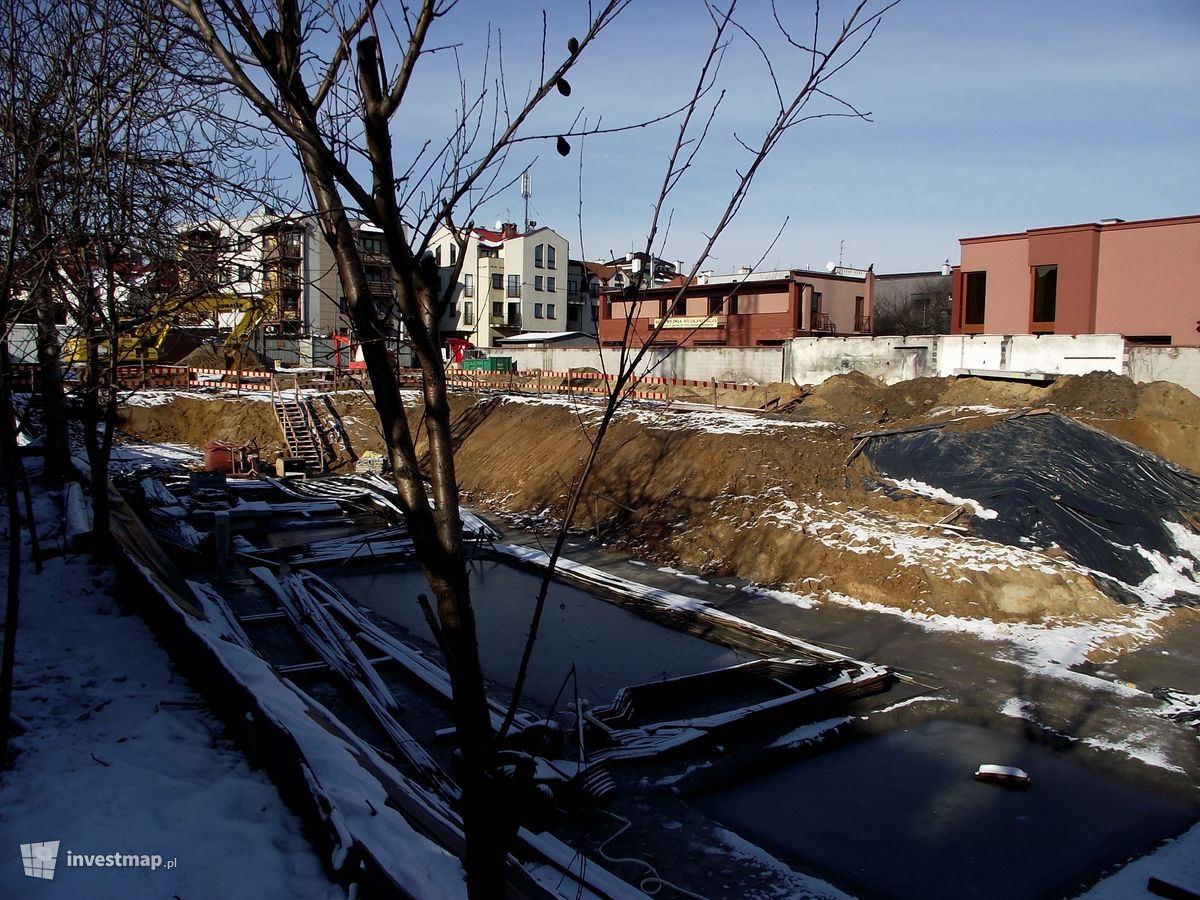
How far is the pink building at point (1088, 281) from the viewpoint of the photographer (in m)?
29.3

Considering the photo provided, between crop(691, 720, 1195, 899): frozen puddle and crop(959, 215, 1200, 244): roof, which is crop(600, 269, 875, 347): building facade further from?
crop(691, 720, 1195, 899): frozen puddle

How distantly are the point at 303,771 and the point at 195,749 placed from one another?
1.35 meters

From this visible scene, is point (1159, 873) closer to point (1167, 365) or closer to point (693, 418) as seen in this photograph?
point (693, 418)

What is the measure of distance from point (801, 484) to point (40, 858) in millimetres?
13890

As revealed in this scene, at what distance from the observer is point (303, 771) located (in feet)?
14.9

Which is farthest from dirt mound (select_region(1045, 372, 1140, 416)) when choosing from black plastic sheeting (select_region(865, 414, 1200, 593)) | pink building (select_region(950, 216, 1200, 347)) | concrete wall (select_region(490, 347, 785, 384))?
concrete wall (select_region(490, 347, 785, 384))

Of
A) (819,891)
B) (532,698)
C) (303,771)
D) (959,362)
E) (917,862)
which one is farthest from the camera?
(959,362)

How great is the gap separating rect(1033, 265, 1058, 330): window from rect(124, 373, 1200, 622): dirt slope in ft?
35.4

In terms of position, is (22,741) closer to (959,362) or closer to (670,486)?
(670,486)

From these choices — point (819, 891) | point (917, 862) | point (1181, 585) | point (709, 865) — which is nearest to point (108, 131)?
point (709, 865)

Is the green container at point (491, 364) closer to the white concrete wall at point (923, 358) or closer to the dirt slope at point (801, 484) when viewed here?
the white concrete wall at point (923, 358)

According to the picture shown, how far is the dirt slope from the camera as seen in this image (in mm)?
12359

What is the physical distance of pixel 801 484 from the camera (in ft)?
53.0

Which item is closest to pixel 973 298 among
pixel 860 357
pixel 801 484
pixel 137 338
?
pixel 860 357
